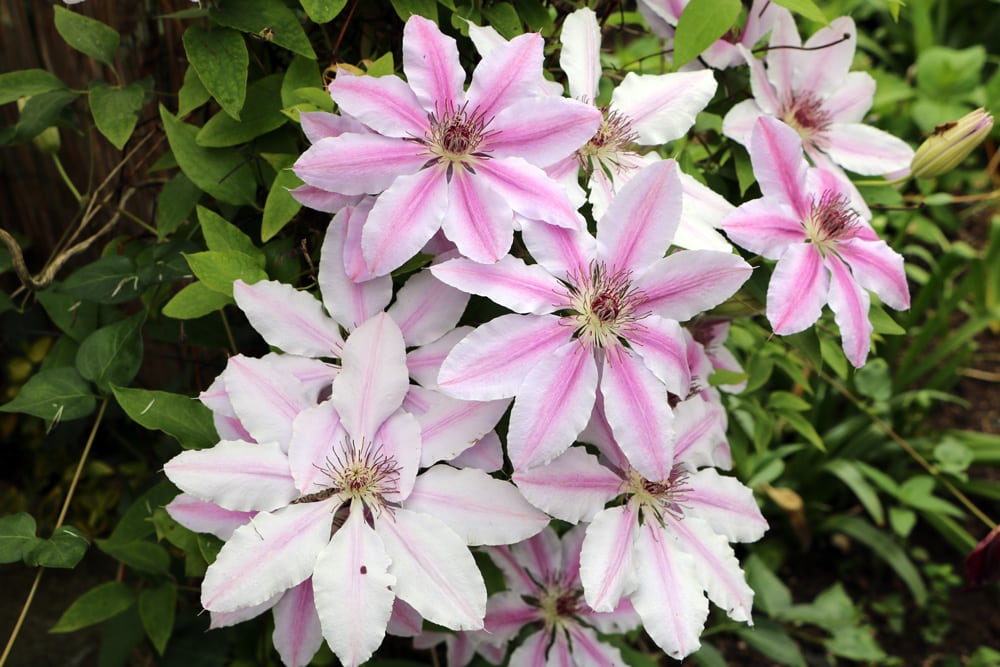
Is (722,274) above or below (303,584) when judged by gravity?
above

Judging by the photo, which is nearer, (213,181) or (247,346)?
(213,181)

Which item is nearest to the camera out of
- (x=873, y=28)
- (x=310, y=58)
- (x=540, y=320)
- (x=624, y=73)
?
(x=540, y=320)

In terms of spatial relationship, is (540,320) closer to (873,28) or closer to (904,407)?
(904,407)

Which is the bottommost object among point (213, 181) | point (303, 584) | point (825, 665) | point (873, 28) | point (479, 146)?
point (825, 665)

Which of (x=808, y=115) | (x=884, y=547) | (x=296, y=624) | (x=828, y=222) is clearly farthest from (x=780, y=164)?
(x=884, y=547)

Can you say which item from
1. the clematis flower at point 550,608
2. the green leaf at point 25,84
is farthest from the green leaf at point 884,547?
the green leaf at point 25,84

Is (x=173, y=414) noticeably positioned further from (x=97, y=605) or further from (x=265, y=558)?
(x=97, y=605)

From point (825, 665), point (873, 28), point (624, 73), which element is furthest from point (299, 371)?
point (873, 28)
